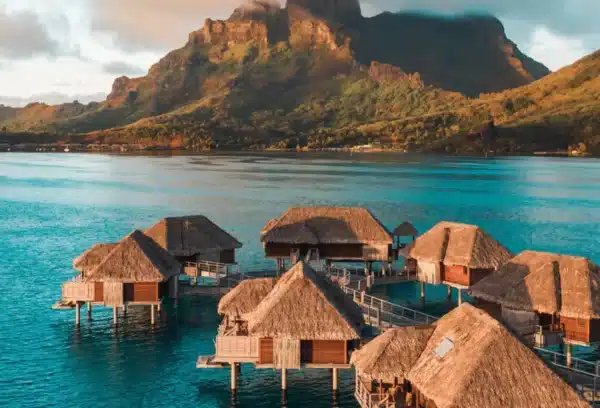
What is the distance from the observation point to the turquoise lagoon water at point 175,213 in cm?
3428

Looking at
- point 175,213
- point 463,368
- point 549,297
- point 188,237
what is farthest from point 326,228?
point 175,213

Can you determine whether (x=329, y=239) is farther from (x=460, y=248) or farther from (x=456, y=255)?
(x=460, y=248)

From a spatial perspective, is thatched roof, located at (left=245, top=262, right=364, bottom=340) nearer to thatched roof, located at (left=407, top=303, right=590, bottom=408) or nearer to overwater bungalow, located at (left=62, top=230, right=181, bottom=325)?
thatched roof, located at (left=407, top=303, right=590, bottom=408)

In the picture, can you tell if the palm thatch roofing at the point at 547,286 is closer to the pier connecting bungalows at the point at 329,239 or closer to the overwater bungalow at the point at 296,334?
the overwater bungalow at the point at 296,334

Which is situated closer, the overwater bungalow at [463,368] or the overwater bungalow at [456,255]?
the overwater bungalow at [463,368]

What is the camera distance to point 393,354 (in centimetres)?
2758

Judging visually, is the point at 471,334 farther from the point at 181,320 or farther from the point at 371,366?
the point at 181,320

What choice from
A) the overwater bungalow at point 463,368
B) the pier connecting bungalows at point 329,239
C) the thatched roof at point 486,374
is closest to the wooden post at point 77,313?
the pier connecting bungalows at point 329,239

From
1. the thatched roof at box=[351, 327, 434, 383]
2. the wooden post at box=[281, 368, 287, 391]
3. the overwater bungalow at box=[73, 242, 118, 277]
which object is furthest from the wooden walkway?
the wooden post at box=[281, 368, 287, 391]

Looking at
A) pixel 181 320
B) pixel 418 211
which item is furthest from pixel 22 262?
pixel 418 211

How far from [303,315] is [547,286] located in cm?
1354

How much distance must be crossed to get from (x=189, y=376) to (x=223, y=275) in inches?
583

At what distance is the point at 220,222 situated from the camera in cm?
9150

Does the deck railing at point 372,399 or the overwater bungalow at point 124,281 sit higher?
the overwater bungalow at point 124,281
